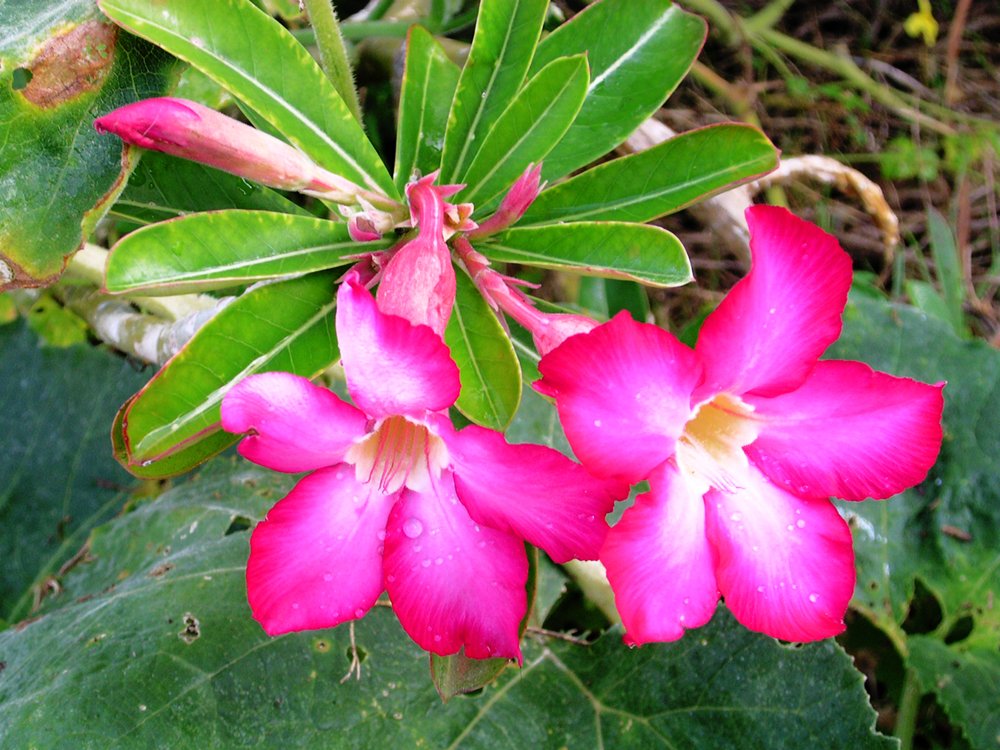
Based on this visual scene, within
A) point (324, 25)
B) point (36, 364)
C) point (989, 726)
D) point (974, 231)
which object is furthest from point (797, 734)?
point (974, 231)

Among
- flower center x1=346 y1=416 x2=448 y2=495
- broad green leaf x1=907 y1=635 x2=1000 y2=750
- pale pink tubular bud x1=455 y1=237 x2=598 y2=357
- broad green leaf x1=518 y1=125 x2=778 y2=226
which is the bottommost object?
broad green leaf x1=907 y1=635 x2=1000 y2=750

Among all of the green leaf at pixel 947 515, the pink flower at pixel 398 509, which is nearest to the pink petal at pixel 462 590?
the pink flower at pixel 398 509

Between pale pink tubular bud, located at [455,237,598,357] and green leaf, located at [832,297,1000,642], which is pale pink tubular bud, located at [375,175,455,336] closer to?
pale pink tubular bud, located at [455,237,598,357]

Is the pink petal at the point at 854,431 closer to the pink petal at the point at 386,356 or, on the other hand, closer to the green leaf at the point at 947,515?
the pink petal at the point at 386,356

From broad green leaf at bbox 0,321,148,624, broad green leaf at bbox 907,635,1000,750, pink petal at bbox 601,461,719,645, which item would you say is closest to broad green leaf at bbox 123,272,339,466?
pink petal at bbox 601,461,719,645

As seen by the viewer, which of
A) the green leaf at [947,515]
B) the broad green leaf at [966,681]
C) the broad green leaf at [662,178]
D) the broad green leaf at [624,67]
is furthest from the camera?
the green leaf at [947,515]

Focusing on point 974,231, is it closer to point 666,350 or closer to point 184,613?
point 666,350
